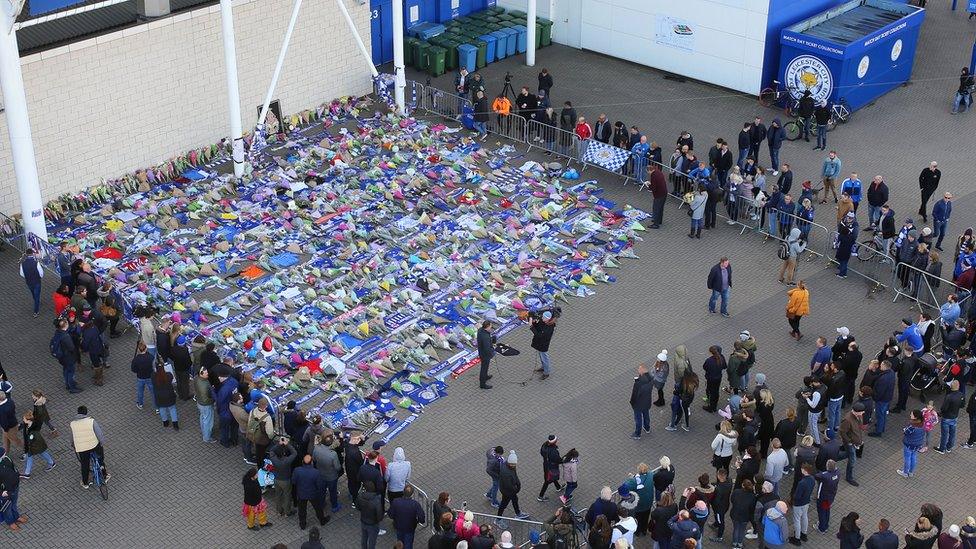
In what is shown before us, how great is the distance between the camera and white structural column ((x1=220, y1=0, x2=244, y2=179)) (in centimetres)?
2866

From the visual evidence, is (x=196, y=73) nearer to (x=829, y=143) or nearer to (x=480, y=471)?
(x=480, y=471)

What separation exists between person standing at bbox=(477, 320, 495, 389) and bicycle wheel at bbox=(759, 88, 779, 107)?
15.5 m

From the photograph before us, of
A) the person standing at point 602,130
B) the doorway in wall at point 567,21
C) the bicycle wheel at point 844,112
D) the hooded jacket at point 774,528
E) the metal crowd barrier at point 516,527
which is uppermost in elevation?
the doorway in wall at point 567,21

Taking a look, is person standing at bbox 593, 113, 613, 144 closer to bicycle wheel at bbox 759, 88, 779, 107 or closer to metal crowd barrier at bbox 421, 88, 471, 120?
metal crowd barrier at bbox 421, 88, 471, 120

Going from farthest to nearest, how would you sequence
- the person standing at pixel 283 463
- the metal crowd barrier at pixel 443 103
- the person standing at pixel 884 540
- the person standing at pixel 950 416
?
the metal crowd barrier at pixel 443 103
the person standing at pixel 950 416
the person standing at pixel 283 463
the person standing at pixel 884 540

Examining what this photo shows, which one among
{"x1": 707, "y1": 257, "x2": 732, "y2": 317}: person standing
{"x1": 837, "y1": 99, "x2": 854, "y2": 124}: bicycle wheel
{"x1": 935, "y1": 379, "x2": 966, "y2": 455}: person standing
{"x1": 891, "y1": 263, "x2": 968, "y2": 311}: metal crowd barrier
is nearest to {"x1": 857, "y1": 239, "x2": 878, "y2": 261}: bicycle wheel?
{"x1": 891, "y1": 263, "x2": 968, "y2": 311}: metal crowd barrier

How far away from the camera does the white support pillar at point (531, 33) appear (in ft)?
122

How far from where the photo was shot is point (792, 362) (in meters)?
24.3

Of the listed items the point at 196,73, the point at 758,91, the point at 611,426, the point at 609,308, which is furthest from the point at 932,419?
the point at 196,73

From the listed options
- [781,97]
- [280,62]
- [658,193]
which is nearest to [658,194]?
[658,193]

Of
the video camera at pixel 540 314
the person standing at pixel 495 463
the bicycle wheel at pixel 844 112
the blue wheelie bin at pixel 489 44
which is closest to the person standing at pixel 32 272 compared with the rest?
the video camera at pixel 540 314

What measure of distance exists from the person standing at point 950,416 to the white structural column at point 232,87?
17100mm

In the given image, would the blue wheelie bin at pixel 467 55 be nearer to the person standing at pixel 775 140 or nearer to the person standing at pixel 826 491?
the person standing at pixel 775 140

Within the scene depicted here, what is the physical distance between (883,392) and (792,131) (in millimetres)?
13275
